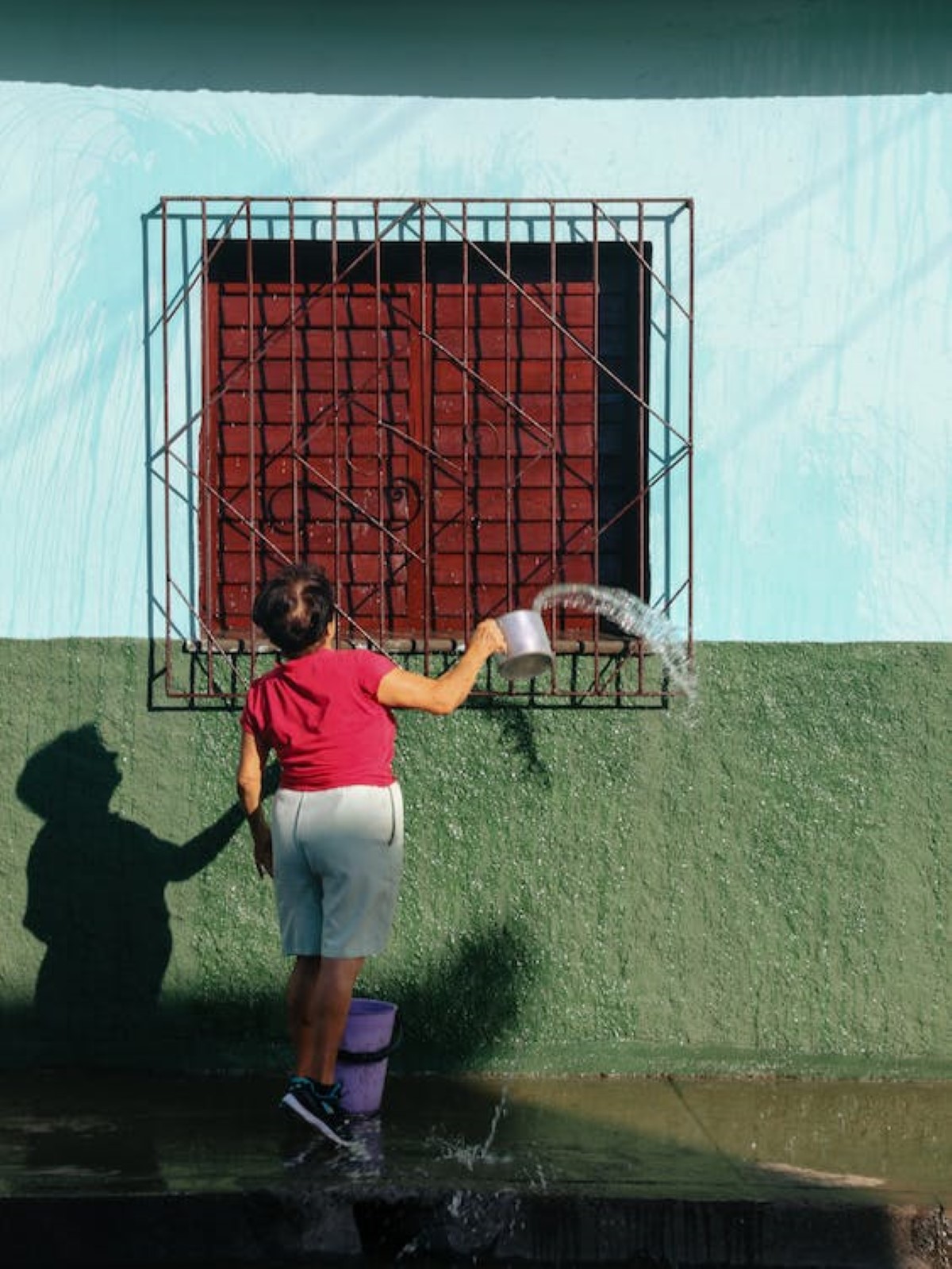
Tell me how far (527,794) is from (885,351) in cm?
177

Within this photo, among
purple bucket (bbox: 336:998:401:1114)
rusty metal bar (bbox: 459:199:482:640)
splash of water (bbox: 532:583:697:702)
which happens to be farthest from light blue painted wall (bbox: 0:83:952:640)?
purple bucket (bbox: 336:998:401:1114)

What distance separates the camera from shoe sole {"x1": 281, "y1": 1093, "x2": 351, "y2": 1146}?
4.69 metres

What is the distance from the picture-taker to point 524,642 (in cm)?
482

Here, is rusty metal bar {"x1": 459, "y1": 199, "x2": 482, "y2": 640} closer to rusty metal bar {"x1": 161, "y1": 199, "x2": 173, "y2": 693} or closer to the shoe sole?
rusty metal bar {"x1": 161, "y1": 199, "x2": 173, "y2": 693}

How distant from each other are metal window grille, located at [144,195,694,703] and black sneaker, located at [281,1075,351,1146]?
149 cm

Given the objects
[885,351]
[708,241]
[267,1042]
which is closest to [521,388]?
[708,241]

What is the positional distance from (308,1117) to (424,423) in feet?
7.40

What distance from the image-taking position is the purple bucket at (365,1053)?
4949 mm

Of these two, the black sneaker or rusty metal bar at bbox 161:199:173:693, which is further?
rusty metal bar at bbox 161:199:173:693

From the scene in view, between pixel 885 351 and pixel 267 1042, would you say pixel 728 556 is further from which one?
pixel 267 1042

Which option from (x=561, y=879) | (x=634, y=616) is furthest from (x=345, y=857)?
(x=634, y=616)

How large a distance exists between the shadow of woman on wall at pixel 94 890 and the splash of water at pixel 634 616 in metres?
1.23

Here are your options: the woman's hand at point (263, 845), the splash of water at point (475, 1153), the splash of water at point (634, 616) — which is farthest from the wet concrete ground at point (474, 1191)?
the splash of water at point (634, 616)

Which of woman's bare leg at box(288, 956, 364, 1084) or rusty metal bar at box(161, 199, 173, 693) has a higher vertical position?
rusty metal bar at box(161, 199, 173, 693)
